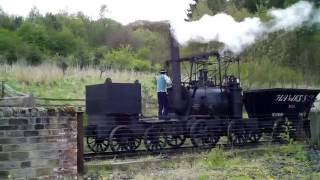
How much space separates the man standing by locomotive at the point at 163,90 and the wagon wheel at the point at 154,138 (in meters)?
1.10

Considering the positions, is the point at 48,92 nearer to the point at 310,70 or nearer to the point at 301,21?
the point at 301,21

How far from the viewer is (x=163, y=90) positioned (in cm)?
1495

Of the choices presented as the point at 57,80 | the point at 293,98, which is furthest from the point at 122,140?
the point at 57,80

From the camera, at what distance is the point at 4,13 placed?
5531cm

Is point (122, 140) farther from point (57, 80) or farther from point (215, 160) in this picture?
point (57, 80)

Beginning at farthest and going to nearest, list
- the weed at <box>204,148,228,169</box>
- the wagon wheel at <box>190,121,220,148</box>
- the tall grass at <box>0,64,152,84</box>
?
the tall grass at <box>0,64,152,84</box>
the wagon wheel at <box>190,121,220,148</box>
the weed at <box>204,148,228,169</box>

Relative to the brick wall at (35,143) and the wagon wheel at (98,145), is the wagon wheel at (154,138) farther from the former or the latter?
the brick wall at (35,143)

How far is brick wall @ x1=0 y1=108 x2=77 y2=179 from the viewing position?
21.6ft

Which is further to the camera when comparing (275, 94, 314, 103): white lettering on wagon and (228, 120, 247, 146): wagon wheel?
(275, 94, 314, 103): white lettering on wagon

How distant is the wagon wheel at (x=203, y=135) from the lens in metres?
14.2

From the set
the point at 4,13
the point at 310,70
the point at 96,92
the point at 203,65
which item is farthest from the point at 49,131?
the point at 4,13

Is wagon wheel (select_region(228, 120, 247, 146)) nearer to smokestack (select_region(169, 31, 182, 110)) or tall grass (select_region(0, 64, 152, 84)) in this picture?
smokestack (select_region(169, 31, 182, 110))

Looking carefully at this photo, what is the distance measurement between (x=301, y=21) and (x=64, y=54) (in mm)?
30744

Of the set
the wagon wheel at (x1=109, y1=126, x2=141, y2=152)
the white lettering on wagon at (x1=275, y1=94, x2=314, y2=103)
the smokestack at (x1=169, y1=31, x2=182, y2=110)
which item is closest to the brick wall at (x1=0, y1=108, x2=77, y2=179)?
the wagon wheel at (x1=109, y1=126, x2=141, y2=152)
